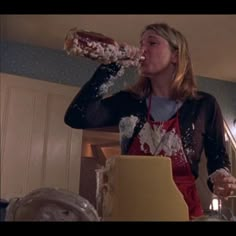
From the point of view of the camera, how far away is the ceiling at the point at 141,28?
0.81 meters

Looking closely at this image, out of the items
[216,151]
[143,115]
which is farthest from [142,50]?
[216,151]

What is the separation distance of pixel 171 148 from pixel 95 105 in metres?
0.18

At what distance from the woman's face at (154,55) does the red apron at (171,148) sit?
0.11 m

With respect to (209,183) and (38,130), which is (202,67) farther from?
(38,130)

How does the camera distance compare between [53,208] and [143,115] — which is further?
[143,115]

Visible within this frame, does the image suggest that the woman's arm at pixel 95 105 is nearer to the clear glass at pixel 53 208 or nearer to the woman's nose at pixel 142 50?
the woman's nose at pixel 142 50

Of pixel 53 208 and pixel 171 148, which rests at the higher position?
pixel 171 148

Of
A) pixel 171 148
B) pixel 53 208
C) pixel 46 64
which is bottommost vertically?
pixel 53 208

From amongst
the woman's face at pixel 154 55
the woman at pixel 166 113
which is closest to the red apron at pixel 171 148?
the woman at pixel 166 113

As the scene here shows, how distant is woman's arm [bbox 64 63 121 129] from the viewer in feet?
2.62

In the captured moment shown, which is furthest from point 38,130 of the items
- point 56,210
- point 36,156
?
point 56,210

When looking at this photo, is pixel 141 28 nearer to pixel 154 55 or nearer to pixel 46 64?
pixel 154 55

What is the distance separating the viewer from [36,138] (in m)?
0.78
